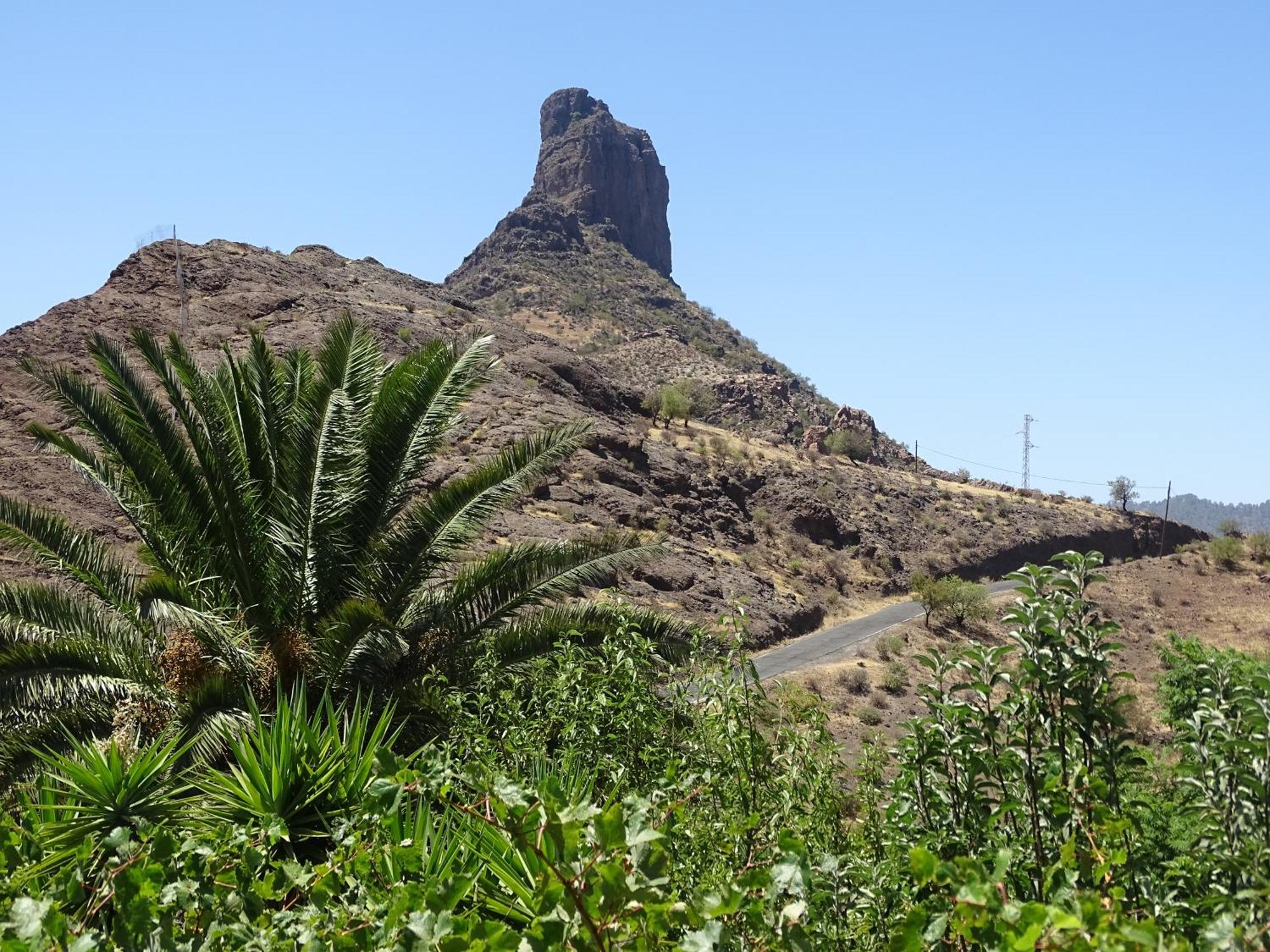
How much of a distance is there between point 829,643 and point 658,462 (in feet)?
26.8

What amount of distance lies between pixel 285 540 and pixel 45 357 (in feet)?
63.3

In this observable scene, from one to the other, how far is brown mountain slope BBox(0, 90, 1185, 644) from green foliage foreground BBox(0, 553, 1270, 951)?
13.5 m

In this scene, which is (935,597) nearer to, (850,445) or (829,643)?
(829,643)

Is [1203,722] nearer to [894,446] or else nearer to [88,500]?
[88,500]

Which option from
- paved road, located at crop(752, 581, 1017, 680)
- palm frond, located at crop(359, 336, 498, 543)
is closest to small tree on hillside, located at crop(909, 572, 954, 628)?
paved road, located at crop(752, 581, 1017, 680)

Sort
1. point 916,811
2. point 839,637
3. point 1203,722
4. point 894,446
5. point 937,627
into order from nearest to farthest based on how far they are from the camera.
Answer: point 1203,722 → point 916,811 → point 839,637 → point 937,627 → point 894,446

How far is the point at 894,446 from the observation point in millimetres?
71875

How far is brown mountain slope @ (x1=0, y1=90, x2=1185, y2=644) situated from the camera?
2642 centimetres

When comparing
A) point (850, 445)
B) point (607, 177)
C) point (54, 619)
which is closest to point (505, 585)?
point (54, 619)

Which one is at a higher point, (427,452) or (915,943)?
(427,452)

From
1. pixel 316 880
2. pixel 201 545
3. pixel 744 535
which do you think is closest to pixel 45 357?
pixel 201 545

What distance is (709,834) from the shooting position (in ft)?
15.3

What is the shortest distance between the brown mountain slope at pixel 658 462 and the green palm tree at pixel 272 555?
292 inches

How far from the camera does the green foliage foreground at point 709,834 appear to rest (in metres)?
2.15
